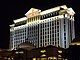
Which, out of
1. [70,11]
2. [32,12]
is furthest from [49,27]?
[32,12]

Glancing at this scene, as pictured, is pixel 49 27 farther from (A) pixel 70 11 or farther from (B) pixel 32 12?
(B) pixel 32 12

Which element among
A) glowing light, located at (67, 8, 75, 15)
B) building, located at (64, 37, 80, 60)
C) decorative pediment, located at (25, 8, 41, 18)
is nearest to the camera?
building, located at (64, 37, 80, 60)

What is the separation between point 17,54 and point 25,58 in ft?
12.0

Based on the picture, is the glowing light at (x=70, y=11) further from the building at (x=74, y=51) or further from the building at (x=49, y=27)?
the building at (x=74, y=51)

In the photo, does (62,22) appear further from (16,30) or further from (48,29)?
(16,30)

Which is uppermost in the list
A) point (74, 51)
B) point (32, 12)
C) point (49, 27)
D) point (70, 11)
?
point (32, 12)

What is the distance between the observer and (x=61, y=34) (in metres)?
80.8

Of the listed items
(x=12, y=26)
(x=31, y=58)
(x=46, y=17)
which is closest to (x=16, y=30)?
(x=12, y=26)

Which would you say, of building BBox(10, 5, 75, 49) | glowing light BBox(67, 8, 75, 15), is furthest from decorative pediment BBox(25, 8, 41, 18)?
glowing light BBox(67, 8, 75, 15)

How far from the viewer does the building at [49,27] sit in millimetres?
80688

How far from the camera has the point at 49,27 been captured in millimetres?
84750

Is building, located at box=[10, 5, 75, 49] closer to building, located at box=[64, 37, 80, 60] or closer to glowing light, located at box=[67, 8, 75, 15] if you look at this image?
glowing light, located at box=[67, 8, 75, 15]

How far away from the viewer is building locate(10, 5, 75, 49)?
265 ft

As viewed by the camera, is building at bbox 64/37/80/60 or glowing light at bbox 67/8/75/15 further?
glowing light at bbox 67/8/75/15
